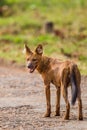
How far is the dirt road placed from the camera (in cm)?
1115

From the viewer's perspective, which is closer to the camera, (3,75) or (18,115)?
(18,115)

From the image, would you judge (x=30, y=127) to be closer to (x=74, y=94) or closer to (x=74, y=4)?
(x=74, y=94)

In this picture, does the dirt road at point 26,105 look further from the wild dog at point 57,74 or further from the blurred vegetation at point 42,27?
the blurred vegetation at point 42,27

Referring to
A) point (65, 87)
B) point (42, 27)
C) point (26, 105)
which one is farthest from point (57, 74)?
point (42, 27)

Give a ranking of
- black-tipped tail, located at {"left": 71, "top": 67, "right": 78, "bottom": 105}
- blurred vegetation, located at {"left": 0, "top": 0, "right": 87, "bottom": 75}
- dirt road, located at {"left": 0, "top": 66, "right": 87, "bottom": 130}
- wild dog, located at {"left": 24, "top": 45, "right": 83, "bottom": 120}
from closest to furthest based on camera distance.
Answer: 1. dirt road, located at {"left": 0, "top": 66, "right": 87, "bottom": 130}
2. black-tipped tail, located at {"left": 71, "top": 67, "right": 78, "bottom": 105}
3. wild dog, located at {"left": 24, "top": 45, "right": 83, "bottom": 120}
4. blurred vegetation, located at {"left": 0, "top": 0, "right": 87, "bottom": 75}

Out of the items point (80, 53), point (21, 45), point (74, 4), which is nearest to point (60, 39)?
point (21, 45)

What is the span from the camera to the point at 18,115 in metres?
12.2

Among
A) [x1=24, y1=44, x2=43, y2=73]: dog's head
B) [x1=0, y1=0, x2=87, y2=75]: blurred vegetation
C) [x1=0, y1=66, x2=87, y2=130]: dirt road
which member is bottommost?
Answer: [x1=0, y1=66, x2=87, y2=130]: dirt road

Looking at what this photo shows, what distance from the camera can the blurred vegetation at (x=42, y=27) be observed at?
71.2ft

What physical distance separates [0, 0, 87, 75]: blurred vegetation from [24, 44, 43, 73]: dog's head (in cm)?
602

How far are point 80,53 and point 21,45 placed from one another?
3008mm

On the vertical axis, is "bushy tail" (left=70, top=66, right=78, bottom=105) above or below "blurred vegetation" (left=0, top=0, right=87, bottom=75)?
below

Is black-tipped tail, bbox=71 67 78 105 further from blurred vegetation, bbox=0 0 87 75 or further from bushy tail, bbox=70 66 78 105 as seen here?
blurred vegetation, bbox=0 0 87 75

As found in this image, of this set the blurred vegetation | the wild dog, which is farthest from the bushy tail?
the blurred vegetation
